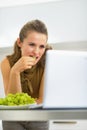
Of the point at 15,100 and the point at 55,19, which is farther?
the point at 55,19

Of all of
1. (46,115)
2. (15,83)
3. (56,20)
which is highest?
(56,20)

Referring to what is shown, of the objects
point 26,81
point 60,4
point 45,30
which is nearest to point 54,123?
point 26,81

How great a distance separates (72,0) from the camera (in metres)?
3.12

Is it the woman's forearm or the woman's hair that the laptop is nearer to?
the woman's forearm

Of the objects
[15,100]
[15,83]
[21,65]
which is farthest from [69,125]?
[15,100]

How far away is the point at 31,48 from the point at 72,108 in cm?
200

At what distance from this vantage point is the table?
0.85m

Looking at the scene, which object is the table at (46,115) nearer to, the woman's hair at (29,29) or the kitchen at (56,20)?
the woman's hair at (29,29)

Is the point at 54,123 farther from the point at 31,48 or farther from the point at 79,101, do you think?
the point at 79,101

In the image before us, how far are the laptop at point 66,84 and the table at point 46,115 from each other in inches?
3.3

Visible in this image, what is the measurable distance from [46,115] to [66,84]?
0.42 feet

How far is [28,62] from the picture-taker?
229 centimetres

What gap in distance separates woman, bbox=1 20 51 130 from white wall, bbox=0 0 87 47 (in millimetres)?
97

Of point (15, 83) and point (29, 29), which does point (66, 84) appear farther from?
point (29, 29)
